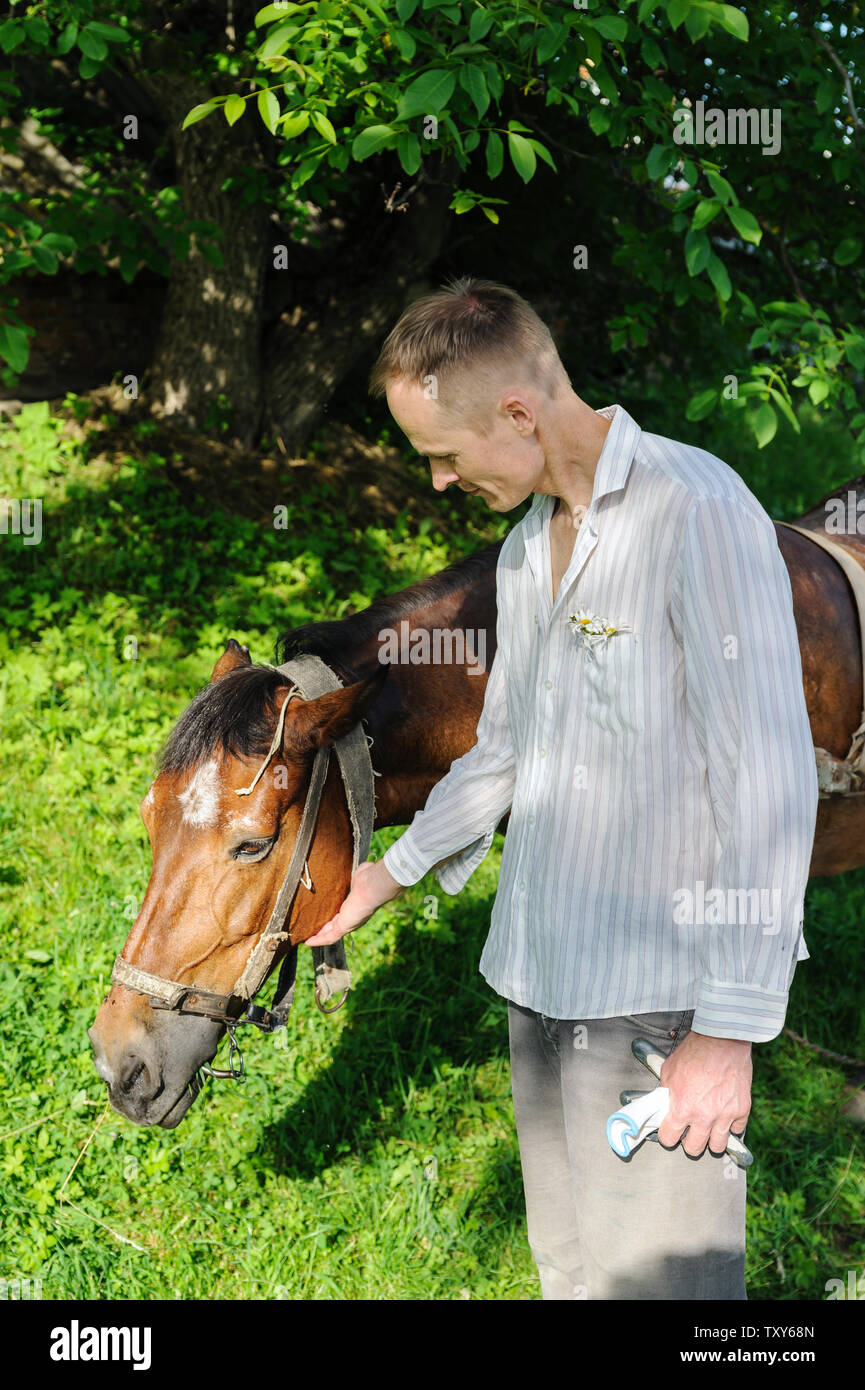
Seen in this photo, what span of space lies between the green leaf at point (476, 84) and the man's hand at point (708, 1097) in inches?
108

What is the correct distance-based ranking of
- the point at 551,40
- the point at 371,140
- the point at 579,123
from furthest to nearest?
1. the point at 579,123
2. the point at 371,140
3. the point at 551,40

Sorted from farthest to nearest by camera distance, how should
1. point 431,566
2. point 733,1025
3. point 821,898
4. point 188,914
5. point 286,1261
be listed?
1. point 431,566
2. point 821,898
3. point 286,1261
4. point 188,914
5. point 733,1025

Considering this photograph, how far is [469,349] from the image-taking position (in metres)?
1.90

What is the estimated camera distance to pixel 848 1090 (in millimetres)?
4066

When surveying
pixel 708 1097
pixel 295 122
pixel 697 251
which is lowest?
pixel 708 1097

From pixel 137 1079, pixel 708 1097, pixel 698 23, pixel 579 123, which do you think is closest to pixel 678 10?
pixel 698 23

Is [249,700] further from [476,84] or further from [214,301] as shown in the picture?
[214,301]

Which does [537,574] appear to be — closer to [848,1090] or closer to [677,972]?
[677,972]

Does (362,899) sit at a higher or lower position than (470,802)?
lower

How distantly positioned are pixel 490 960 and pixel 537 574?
80 cm

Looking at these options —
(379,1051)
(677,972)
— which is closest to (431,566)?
(379,1051)

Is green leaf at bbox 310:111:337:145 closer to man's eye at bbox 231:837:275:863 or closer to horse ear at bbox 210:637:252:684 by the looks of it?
horse ear at bbox 210:637:252:684

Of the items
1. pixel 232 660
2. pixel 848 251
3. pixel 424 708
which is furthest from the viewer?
pixel 848 251

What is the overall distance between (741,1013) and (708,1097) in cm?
15
